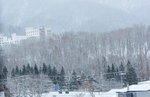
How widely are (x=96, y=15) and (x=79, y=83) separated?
84.3ft

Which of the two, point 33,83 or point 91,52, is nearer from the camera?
point 33,83

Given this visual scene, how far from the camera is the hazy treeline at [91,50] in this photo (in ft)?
60.1

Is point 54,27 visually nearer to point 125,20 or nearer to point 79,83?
point 125,20

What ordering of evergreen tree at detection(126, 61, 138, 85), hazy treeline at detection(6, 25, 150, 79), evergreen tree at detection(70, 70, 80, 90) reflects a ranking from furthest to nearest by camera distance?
hazy treeline at detection(6, 25, 150, 79), evergreen tree at detection(70, 70, 80, 90), evergreen tree at detection(126, 61, 138, 85)

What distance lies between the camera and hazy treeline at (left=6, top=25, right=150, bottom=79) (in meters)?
18.3

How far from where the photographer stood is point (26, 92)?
10266 millimetres

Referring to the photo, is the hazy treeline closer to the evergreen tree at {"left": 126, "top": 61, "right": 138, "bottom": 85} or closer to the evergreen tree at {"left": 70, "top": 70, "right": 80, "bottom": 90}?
the evergreen tree at {"left": 70, "top": 70, "right": 80, "bottom": 90}

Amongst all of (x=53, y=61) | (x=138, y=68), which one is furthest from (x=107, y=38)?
(x=138, y=68)

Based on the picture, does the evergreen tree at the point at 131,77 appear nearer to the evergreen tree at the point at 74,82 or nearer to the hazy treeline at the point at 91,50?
the evergreen tree at the point at 74,82

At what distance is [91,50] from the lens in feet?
74.3

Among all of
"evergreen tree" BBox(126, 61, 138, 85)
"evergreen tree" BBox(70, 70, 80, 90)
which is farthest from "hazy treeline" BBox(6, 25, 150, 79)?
"evergreen tree" BBox(126, 61, 138, 85)

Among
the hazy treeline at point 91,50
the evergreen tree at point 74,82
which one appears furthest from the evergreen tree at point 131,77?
the hazy treeline at point 91,50

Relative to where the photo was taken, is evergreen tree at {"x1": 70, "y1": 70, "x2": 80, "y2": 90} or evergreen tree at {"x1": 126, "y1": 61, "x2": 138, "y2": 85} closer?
evergreen tree at {"x1": 126, "y1": 61, "x2": 138, "y2": 85}

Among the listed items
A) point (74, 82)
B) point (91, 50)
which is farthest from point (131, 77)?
point (91, 50)
